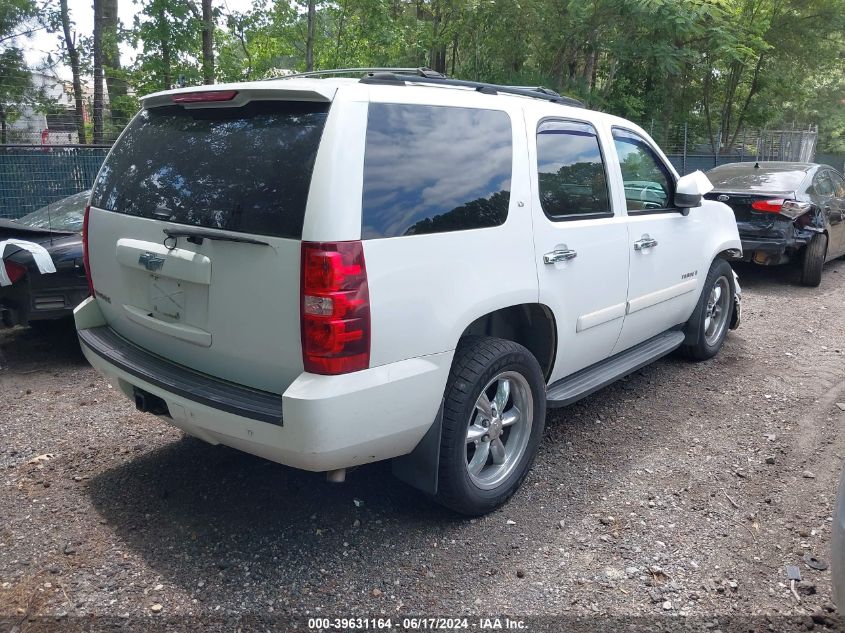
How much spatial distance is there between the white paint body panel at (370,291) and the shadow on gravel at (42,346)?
238 cm

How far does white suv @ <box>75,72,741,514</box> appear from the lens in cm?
271

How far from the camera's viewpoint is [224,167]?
9.86 feet

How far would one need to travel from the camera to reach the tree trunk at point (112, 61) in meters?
11.5

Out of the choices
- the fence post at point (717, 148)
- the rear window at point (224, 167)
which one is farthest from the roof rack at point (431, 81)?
the fence post at point (717, 148)

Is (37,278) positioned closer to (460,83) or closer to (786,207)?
(460,83)

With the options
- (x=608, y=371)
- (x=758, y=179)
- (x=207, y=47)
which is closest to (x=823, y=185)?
(x=758, y=179)

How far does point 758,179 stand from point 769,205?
0.87 metres

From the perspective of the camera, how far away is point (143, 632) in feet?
8.57

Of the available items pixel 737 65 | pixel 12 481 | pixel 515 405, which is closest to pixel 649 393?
pixel 515 405

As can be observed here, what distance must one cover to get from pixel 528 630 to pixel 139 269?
7.51 feet

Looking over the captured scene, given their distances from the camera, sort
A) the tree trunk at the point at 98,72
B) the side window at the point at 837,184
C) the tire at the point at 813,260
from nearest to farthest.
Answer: the tire at the point at 813,260 → the side window at the point at 837,184 → the tree trunk at the point at 98,72

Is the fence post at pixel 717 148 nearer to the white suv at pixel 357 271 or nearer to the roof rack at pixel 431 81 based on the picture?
the roof rack at pixel 431 81

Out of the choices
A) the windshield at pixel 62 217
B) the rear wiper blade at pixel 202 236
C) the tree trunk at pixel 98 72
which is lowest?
the windshield at pixel 62 217

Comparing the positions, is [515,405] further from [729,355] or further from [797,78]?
[797,78]
